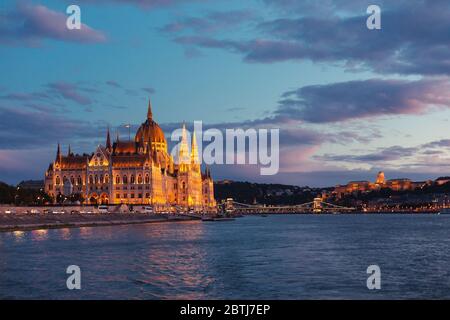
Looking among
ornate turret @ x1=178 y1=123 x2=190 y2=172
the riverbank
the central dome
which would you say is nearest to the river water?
the riverbank

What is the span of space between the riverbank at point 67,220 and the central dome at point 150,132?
48.3 meters

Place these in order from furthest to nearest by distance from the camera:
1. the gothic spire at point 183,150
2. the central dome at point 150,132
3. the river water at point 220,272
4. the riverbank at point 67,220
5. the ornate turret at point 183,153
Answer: the gothic spire at point 183,150, the ornate turret at point 183,153, the central dome at point 150,132, the riverbank at point 67,220, the river water at point 220,272

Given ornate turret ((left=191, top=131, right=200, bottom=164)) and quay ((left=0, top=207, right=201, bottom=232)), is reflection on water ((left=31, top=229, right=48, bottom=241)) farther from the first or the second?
ornate turret ((left=191, top=131, right=200, bottom=164))

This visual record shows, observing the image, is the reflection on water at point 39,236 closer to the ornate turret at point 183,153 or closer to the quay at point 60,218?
the quay at point 60,218

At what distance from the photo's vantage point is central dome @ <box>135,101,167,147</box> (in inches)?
6757

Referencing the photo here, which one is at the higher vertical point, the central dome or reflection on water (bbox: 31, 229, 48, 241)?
the central dome

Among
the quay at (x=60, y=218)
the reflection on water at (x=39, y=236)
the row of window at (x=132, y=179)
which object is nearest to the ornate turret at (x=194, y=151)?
the row of window at (x=132, y=179)

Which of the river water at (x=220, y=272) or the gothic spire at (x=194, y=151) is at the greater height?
the gothic spire at (x=194, y=151)

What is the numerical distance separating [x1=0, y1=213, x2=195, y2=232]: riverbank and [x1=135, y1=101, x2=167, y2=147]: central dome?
4831 cm

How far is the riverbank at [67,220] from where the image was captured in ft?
235

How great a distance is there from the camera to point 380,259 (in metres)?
40.0

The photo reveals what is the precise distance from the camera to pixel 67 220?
87125 millimetres
